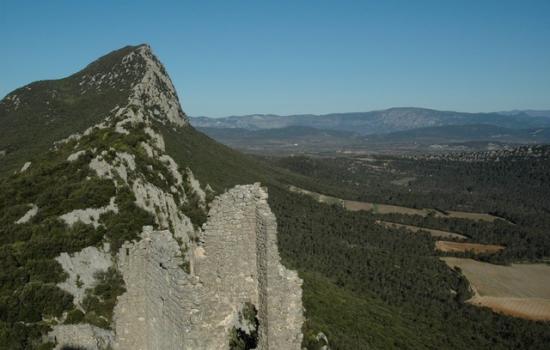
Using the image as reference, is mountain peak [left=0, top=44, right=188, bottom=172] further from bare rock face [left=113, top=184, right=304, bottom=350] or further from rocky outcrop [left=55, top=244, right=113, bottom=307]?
bare rock face [left=113, top=184, right=304, bottom=350]

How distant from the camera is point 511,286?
8469 centimetres

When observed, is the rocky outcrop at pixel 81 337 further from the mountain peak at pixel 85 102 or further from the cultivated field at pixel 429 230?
the cultivated field at pixel 429 230

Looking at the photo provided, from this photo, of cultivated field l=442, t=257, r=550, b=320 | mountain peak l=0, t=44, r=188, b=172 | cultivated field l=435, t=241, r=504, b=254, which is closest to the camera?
mountain peak l=0, t=44, r=188, b=172

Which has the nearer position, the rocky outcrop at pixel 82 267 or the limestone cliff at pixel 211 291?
the limestone cliff at pixel 211 291

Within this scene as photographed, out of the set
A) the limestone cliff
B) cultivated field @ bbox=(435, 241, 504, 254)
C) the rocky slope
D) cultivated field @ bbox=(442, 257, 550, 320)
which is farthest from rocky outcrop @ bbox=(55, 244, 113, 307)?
cultivated field @ bbox=(435, 241, 504, 254)

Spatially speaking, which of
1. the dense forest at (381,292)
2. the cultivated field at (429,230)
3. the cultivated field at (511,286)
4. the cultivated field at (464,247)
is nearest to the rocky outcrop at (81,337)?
the dense forest at (381,292)

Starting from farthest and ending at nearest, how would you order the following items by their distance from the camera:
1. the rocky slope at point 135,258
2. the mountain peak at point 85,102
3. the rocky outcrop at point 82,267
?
the mountain peak at point 85,102, the rocky outcrop at point 82,267, the rocky slope at point 135,258

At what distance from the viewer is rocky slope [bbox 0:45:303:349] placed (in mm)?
11094

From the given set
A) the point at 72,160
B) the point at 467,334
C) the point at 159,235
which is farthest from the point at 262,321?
the point at 467,334

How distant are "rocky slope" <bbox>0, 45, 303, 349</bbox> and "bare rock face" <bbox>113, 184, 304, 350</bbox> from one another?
0.10ft

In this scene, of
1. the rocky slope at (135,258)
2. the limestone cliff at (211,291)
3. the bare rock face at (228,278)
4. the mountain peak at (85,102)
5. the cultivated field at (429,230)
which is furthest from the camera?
the cultivated field at (429,230)

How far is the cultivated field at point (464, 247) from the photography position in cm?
10900

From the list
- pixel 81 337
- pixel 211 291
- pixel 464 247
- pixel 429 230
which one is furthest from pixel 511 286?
pixel 211 291

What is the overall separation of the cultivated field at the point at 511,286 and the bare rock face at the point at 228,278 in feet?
244
